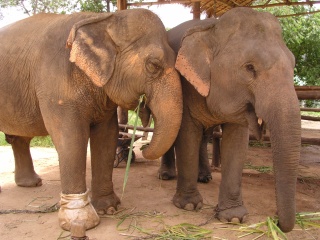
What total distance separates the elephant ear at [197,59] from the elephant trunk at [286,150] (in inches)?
24.9

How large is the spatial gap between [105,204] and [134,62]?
1.32 m

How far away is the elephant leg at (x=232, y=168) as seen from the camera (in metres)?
3.23

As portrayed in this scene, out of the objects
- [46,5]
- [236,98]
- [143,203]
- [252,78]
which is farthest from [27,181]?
[46,5]

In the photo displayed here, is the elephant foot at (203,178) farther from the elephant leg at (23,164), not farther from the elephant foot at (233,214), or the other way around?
the elephant leg at (23,164)

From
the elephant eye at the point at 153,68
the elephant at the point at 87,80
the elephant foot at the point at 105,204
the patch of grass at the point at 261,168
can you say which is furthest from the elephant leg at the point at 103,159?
the patch of grass at the point at 261,168

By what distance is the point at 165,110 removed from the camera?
2719 mm

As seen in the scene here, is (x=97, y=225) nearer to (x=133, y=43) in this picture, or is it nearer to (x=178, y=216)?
(x=178, y=216)

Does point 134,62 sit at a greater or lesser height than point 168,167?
greater

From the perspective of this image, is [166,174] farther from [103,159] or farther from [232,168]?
[232,168]

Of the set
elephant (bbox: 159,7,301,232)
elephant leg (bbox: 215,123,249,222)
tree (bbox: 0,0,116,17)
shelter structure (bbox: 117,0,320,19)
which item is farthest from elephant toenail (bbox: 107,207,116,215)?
tree (bbox: 0,0,116,17)

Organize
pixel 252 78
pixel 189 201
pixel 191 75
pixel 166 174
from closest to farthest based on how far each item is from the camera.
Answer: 1. pixel 252 78
2. pixel 191 75
3. pixel 189 201
4. pixel 166 174

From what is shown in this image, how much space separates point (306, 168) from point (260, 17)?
3273 millimetres

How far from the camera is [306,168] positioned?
541 centimetres

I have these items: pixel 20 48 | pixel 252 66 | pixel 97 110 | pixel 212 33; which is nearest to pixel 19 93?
pixel 20 48
